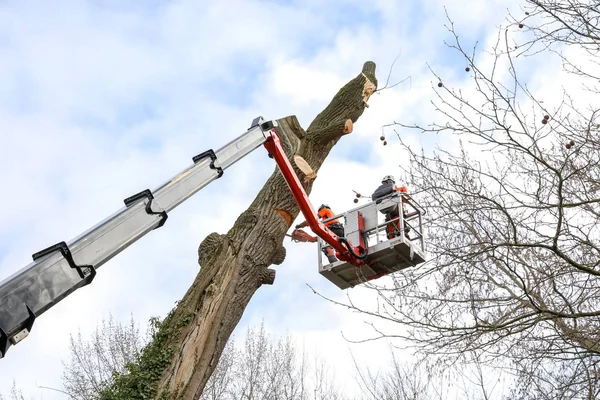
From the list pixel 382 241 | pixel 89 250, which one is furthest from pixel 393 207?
pixel 89 250

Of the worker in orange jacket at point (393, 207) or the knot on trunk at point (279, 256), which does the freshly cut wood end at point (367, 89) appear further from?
the knot on trunk at point (279, 256)

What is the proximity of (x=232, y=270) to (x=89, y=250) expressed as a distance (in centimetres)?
389

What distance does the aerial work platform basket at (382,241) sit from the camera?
834 cm

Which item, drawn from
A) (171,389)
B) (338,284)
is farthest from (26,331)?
(338,284)

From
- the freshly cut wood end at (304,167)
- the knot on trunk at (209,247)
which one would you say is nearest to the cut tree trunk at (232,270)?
the knot on trunk at (209,247)

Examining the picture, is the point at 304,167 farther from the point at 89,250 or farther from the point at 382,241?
the point at 89,250

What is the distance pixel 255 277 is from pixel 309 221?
943mm

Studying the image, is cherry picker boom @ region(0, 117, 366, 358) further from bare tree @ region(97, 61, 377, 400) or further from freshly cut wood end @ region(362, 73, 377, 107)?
freshly cut wood end @ region(362, 73, 377, 107)

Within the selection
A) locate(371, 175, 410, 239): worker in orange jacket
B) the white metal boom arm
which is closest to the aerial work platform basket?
locate(371, 175, 410, 239): worker in orange jacket

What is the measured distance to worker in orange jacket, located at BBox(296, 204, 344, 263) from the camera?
28.7 feet

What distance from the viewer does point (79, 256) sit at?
4.43 metres

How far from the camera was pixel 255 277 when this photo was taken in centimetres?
841

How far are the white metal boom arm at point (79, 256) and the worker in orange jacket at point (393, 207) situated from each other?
3.02 metres

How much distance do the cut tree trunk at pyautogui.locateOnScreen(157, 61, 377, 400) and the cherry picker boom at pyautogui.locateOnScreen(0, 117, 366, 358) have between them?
1807 mm
